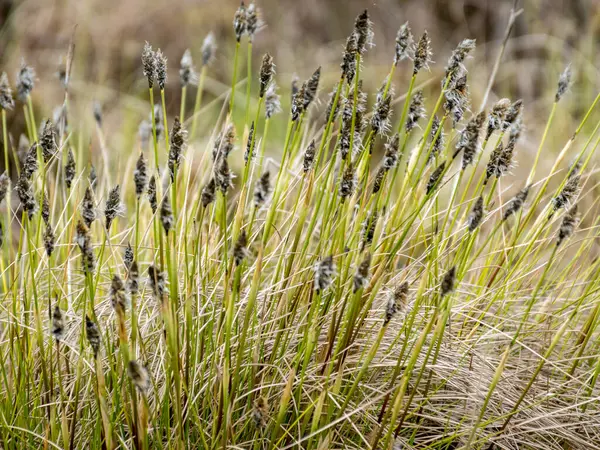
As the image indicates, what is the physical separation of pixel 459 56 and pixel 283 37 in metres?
6.20

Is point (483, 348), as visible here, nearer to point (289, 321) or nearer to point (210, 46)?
point (289, 321)

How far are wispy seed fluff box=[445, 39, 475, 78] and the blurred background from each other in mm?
4068

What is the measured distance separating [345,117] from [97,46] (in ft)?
19.5

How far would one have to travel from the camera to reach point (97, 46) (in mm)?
6703

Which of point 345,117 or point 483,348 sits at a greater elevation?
point 345,117

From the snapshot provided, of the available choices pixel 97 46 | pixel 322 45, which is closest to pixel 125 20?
pixel 97 46

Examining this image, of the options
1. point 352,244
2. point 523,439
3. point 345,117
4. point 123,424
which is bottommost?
point 123,424

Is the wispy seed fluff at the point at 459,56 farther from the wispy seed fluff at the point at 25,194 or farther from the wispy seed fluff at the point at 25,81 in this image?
the wispy seed fluff at the point at 25,81

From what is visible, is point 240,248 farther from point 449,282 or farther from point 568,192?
point 568,192

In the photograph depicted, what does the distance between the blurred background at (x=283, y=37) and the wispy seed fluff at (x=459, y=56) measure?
4.07 metres

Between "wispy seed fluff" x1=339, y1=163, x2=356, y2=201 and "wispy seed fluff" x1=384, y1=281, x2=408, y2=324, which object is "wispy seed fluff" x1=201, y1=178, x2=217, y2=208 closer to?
"wispy seed fluff" x1=339, y1=163, x2=356, y2=201

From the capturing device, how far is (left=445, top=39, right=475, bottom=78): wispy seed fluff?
4.48 ft

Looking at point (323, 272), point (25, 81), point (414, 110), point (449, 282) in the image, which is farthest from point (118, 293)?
point (25, 81)

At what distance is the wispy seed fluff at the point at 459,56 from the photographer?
1364mm
